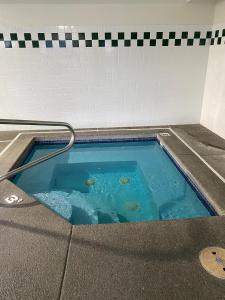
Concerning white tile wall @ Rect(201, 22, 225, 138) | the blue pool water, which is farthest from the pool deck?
white tile wall @ Rect(201, 22, 225, 138)

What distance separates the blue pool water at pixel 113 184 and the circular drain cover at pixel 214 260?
601mm

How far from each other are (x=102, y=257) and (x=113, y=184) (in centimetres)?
133

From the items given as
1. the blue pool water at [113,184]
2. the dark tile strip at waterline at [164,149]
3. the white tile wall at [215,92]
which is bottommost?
the blue pool water at [113,184]

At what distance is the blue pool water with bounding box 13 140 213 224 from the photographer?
2145 millimetres

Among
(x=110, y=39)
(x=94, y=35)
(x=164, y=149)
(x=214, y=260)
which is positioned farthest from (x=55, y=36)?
(x=214, y=260)

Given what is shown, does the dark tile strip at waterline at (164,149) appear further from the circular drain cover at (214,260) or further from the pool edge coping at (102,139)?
the circular drain cover at (214,260)

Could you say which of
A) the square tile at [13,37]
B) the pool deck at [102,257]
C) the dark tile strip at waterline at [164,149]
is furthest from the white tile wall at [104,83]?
the pool deck at [102,257]

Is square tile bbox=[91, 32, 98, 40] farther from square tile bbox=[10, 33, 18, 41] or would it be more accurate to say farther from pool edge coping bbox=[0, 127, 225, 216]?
pool edge coping bbox=[0, 127, 225, 216]

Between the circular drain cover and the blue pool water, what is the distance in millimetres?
601

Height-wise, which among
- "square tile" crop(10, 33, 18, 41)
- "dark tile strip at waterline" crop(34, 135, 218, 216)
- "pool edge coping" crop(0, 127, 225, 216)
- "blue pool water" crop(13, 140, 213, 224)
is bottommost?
"blue pool water" crop(13, 140, 213, 224)

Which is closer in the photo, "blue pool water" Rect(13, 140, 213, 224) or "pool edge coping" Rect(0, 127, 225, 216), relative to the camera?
"blue pool water" Rect(13, 140, 213, 224)

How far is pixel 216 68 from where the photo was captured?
3.31 metres

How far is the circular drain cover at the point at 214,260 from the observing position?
1.22 meters

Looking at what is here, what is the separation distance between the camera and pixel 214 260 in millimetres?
1286
